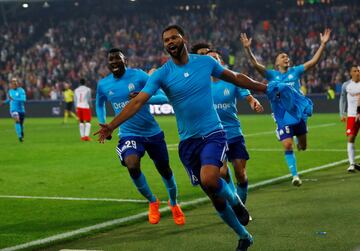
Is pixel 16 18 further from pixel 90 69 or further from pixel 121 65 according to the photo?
pixel 121 65

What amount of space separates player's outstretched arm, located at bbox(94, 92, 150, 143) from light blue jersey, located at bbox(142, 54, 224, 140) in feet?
0.70

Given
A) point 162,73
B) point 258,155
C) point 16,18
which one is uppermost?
point 16,18

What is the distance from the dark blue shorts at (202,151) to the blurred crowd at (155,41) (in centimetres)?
3613

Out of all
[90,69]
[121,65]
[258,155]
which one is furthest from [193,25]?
[121,65]

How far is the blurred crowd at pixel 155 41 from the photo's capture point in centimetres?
4634

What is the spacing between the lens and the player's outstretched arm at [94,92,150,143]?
698 cm

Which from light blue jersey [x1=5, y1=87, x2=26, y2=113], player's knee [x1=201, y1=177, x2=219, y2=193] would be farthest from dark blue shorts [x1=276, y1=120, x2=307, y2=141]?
light blue jersey [x1=5, y1=87, x2=26, y2=113]

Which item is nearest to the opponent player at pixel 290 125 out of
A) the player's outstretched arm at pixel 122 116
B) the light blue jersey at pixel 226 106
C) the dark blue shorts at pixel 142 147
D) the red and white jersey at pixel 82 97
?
the light blue jersey at pixel 226 106

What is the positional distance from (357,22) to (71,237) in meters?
41.2

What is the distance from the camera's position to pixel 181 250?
793 cm

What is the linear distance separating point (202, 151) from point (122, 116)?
984mm

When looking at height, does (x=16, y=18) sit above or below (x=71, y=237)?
above

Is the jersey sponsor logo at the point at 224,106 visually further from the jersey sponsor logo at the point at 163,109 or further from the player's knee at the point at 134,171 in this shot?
the jersey sponsor logo at the point at 163,109

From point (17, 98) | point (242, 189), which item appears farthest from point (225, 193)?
point (17, 98)
